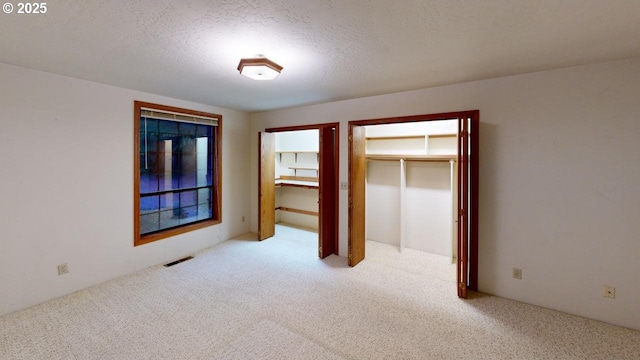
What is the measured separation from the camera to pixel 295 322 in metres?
2.33

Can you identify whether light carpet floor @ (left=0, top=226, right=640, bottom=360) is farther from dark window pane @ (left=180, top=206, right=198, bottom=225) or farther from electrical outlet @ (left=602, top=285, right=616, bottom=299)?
dark window pane @ (left=180, top=206, right=198, bottom=225)

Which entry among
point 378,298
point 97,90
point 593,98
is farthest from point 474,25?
point 97,90

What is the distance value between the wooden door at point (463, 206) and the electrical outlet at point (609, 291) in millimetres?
1113

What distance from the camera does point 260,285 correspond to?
301 centimetres

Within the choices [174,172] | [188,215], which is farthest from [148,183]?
[188,215]

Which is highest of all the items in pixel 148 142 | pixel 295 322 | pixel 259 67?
pixel 259 67

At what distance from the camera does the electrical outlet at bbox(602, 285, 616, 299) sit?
2.30 m

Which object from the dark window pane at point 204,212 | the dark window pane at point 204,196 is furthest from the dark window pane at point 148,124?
the dark window pane at point 204,212

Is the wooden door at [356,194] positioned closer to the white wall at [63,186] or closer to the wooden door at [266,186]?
the wooden door at [266,186]

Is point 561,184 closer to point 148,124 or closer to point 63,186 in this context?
point 148,124

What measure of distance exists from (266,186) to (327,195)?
134 centimetres

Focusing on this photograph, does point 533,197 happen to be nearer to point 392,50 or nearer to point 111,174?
point 392,50

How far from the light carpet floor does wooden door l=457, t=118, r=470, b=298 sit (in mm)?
259

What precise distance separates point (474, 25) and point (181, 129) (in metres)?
4.00
